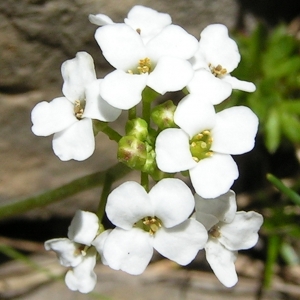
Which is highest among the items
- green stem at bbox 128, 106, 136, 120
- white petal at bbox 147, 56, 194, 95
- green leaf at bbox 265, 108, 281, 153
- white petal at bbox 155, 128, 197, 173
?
white petal at bbox 147, 56, 194, 95

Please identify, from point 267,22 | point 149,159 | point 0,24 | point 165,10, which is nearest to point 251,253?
point 267,22

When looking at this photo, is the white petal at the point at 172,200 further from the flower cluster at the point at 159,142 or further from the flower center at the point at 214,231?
the flower center at the point at 214,231

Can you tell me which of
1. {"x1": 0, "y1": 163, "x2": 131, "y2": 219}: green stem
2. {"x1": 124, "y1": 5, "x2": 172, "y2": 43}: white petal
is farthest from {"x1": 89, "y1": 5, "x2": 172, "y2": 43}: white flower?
{"x1": 0, "y1": 163, "x2": 131, "y2": 219}: green stem

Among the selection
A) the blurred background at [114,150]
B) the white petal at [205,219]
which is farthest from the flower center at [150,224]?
the blurred background at [114,150]

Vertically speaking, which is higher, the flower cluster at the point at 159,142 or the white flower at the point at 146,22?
the white flower at the point at 146,22

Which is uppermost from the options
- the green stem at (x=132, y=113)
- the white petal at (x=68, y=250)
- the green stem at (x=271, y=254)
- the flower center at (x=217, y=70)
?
the flower center at (x=217, y=70)

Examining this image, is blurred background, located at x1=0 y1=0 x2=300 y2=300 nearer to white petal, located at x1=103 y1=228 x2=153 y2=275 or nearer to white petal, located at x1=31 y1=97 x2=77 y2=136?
white petal, located at x1=31 y1=97 x2=77 y2=136
